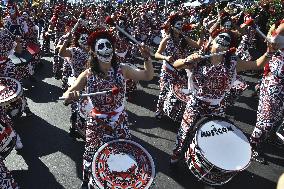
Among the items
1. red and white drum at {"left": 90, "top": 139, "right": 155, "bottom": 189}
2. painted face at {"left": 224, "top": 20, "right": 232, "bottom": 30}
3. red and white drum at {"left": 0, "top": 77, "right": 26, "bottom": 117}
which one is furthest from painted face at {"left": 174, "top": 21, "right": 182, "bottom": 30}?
red and white drum at {"left": 90, "top": 139, "right": 155, "bottom": 189}

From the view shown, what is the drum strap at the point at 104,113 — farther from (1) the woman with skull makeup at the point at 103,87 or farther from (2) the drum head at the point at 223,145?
(2) the drum head at the point at 223,145

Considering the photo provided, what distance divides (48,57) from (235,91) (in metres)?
8.75

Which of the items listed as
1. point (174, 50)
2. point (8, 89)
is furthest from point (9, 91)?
point (174, 50)

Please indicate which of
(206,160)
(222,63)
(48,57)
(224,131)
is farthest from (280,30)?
(48,57)

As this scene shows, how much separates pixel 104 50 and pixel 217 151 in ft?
6.46

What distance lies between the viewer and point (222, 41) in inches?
192

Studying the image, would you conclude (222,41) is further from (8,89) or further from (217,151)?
(8,89)

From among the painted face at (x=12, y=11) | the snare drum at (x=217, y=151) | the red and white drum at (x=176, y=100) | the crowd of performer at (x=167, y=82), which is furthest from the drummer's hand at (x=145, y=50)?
the painted face at (x=12, y=11)

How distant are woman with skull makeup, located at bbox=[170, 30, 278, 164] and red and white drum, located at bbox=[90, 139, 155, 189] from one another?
A: 1349mm

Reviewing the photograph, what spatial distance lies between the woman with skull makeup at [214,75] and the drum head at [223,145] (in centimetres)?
42

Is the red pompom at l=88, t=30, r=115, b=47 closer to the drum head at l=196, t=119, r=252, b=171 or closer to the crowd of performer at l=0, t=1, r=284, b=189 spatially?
the crowd of performer at l=0, t=1, r=284, b=189

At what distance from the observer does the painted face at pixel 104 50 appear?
445 centimetres

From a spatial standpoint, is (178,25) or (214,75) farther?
(178,25)

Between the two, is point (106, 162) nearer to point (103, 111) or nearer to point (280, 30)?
point (103, 111)
